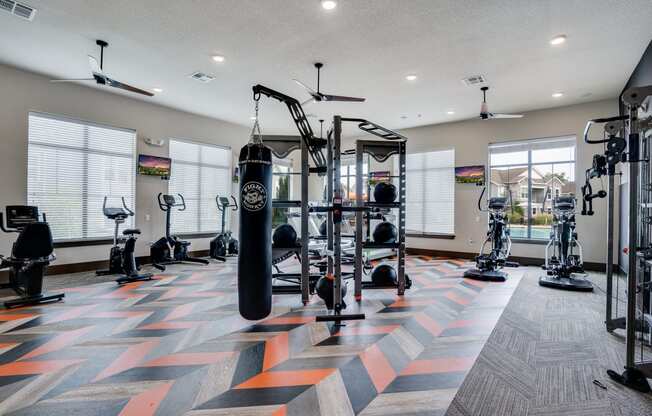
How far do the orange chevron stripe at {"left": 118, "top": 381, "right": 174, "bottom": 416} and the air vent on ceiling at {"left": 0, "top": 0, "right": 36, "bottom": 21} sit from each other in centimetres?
435

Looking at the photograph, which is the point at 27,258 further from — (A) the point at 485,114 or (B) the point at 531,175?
(B) the point at 531,175

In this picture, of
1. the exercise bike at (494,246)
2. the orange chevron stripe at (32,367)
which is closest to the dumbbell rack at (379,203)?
the exercise bike at (494,246)

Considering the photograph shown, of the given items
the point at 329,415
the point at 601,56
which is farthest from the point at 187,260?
the point at 601,56

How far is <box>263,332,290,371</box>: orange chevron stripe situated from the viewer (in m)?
2.62

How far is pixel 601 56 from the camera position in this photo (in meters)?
4.73

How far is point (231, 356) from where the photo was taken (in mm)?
2711

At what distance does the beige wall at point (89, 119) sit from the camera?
17.8 feet

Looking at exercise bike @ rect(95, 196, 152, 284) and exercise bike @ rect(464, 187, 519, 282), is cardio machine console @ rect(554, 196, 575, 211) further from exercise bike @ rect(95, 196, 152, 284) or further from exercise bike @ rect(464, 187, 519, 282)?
exercise bike @ rect(95, 196, 152, 284)

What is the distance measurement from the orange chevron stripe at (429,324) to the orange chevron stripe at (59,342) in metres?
3.37

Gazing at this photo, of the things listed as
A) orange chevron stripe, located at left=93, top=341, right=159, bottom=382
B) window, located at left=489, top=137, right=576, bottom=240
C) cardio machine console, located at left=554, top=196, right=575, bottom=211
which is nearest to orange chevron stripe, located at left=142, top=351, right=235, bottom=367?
orange chevron stripe, located at left=93, top=341, right=159, bottom=382

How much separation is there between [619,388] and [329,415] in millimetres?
2024

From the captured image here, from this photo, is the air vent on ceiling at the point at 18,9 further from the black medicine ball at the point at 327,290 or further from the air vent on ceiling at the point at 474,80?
the air vent on ceiling at the point at 474,80

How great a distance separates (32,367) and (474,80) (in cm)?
662

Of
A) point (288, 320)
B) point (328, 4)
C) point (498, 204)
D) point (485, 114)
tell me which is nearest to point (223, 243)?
point (288, 320)
